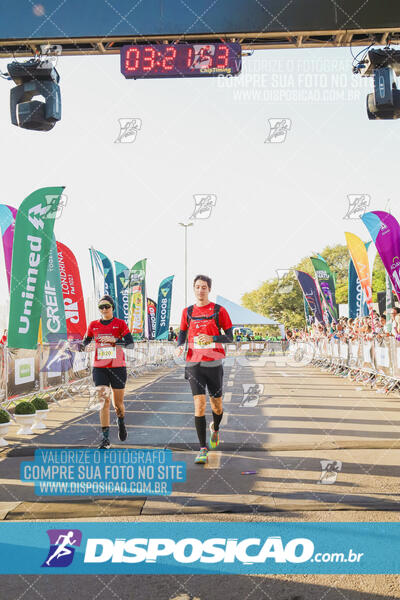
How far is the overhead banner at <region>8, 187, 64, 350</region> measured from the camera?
30.5 ft

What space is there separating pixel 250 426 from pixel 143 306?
16.9 meters

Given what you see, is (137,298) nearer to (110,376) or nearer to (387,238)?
(387,238)

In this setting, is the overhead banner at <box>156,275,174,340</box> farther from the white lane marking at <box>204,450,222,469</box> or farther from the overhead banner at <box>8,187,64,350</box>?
the white lane marking at <box>204,450,222,469</box>

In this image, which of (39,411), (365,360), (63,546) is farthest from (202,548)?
(365,360)

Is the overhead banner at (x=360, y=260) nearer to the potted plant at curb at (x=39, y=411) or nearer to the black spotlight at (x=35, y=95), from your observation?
the potted plant at curb at (x=39, y=411)

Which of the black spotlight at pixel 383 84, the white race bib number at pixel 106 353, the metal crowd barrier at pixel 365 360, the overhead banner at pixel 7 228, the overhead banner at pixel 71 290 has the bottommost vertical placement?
the metal crowd barrier at pixel 365 360

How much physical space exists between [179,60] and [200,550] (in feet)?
21.2

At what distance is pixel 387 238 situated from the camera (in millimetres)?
13562

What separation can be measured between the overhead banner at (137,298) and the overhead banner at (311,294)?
7.57m

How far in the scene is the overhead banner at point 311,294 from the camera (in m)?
26.8

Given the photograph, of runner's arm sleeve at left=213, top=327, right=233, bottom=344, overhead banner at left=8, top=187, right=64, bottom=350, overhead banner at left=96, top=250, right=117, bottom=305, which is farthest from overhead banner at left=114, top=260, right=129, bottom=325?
runner's arm sleeve at left=213, top=327, right=233, bottom=344

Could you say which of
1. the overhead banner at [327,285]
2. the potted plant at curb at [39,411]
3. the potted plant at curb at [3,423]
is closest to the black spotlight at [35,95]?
the potted plant at curb at [3,423]

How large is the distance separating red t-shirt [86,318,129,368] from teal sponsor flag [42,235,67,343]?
4870 mm

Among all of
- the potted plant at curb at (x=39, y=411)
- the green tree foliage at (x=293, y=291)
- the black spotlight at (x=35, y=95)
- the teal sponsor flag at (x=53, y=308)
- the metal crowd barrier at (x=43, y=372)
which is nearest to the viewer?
the black spotlight at (x=35, y=95)
